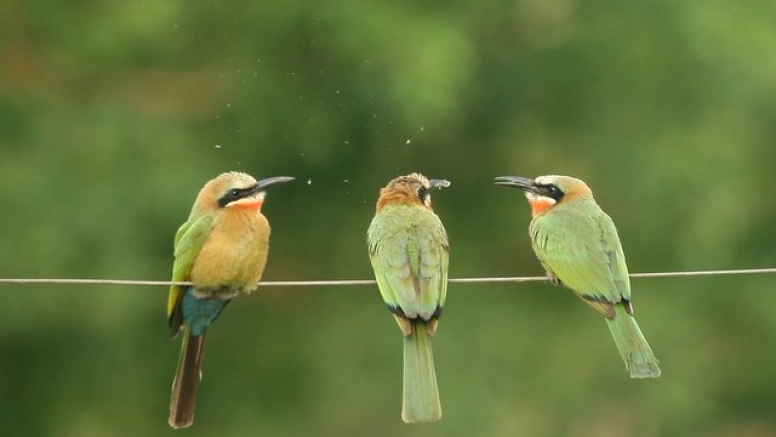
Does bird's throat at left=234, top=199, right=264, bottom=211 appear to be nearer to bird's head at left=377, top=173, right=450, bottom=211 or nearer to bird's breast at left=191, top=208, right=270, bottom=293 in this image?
bird's breast at left=191, top=208, right=270, bottom=293

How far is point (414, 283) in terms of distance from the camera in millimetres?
6820

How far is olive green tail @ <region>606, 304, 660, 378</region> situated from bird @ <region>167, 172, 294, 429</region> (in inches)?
50.3

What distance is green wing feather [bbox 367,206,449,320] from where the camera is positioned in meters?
6.77

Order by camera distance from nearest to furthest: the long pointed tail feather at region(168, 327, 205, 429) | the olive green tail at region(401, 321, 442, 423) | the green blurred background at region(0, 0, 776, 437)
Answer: the olive green tail at region(401, 321, 442, 423) < the long pointed tail feather at region(168, 327, 205, 429) < the green blurred background at region(0, 0, 776, 437)

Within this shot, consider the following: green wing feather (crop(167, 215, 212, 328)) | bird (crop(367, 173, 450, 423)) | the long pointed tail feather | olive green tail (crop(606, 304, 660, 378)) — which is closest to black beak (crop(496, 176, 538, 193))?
bird (crop(367, 173, 450, 423))

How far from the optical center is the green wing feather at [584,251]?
7.03 meters

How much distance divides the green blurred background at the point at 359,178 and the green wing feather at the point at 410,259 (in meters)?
4.10

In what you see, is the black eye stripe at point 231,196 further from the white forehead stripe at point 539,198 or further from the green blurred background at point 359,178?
the green blurred background at point 359,178

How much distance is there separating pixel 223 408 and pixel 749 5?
14.3ft

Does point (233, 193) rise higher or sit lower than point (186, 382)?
higher

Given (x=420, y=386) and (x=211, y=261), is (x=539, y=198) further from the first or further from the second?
(x=211, y=261)

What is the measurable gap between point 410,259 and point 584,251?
680 mm

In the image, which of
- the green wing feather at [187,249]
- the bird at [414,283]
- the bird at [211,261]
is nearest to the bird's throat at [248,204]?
the bird at [211,261]

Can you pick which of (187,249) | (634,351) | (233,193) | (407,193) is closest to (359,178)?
(407,193)
